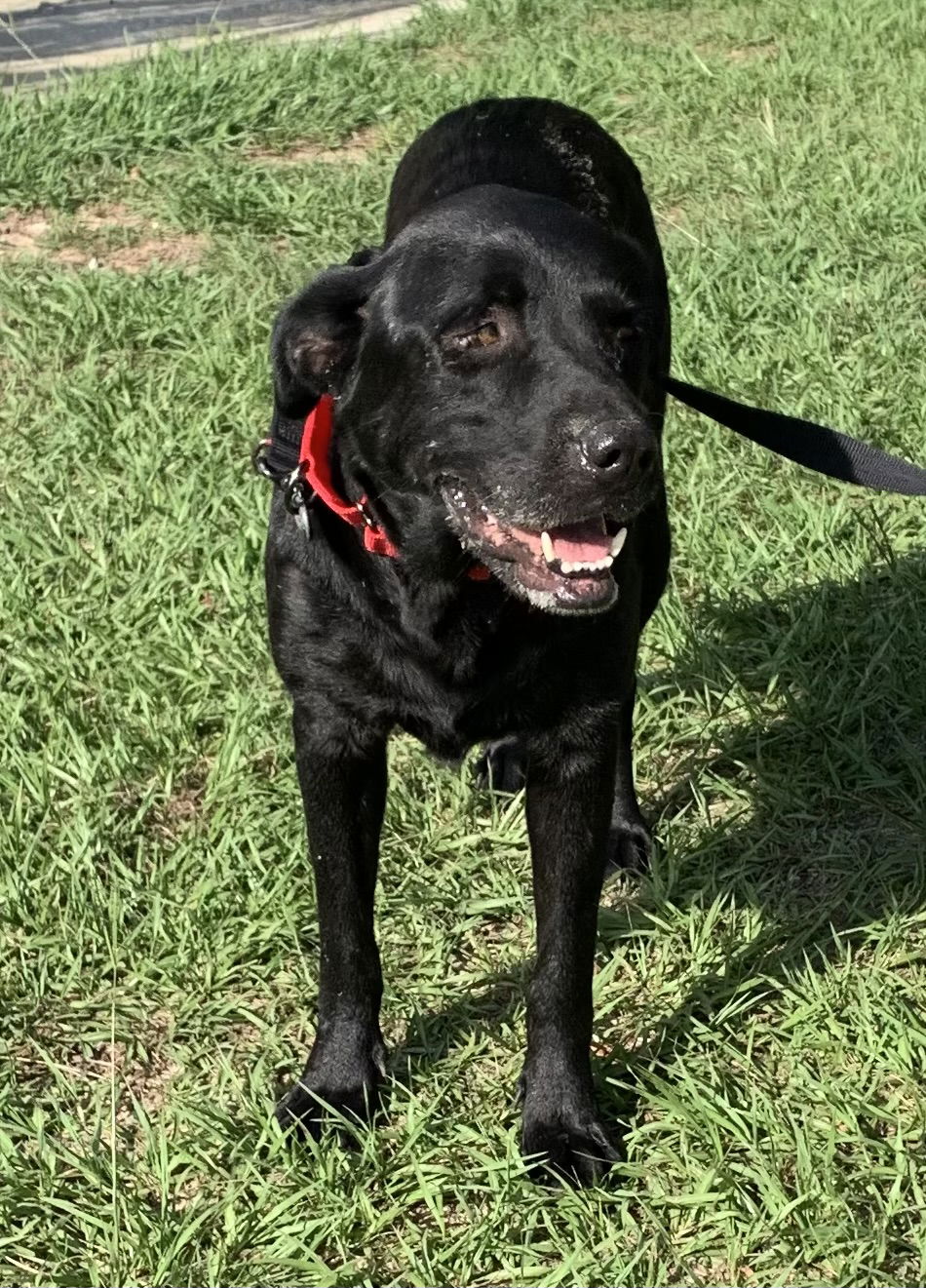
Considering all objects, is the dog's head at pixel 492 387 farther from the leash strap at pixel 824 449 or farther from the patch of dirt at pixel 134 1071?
the patch of dirt at pixel 134 1071

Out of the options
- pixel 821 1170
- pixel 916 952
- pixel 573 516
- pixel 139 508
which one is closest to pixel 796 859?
pixel 916 952

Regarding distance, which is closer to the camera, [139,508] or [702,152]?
[139,508]

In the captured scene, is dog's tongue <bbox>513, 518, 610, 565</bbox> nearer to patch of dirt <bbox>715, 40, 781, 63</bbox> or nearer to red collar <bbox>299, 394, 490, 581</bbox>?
red collar <bbox>299, 394, 490, 581</bbox>

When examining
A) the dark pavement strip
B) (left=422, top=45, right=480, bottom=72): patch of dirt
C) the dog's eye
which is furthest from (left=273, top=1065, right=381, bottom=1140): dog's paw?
(left=422, top=45, right=480, bottom=72): patch of dirt

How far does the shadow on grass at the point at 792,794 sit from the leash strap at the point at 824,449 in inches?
36.0

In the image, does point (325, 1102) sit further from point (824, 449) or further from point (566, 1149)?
point (824, 449)

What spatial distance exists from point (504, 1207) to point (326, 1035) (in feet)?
1.62

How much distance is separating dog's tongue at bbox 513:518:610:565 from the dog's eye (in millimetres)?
309

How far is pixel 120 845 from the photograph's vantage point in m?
3.78

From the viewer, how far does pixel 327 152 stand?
7559mm

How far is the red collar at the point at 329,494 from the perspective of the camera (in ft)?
9.37

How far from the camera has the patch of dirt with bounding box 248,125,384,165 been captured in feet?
24.3

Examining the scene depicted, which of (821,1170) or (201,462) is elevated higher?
(821,1170)

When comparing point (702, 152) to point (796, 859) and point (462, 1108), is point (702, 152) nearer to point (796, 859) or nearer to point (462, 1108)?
point (796, 859)
